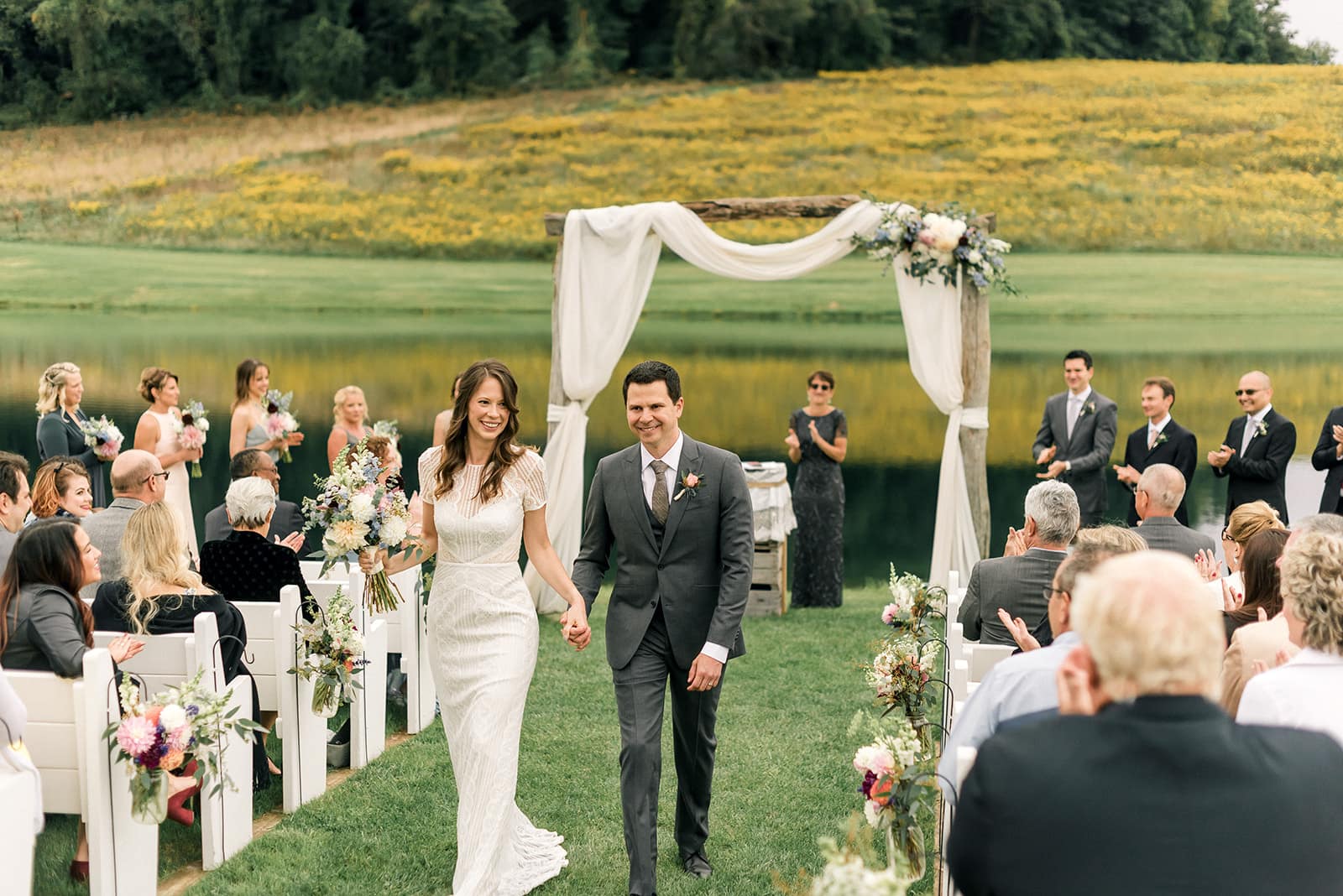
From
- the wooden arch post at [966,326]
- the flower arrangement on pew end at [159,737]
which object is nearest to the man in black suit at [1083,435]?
the wooden arch post at [966,326]

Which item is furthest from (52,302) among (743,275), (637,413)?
(637,413)

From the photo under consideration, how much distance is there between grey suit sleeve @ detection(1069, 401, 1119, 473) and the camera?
729 cm

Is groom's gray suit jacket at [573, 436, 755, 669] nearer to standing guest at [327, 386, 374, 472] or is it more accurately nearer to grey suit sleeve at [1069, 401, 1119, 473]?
standing guest at [327, 386, 374, 472]

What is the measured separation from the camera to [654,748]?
358cm

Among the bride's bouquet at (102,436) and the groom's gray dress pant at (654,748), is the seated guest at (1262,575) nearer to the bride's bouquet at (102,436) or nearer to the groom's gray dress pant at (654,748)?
the groom's gray dress pant at (654,748)

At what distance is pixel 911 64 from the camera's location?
12.1m

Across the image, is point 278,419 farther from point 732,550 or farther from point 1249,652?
point 1249,652

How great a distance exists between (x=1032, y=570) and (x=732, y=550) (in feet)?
3.04

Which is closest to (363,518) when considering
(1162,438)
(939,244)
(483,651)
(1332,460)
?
(483,651)

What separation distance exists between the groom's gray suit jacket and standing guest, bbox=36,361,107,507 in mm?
4016

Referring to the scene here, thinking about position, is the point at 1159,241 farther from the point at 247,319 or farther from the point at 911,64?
the point at 247,319

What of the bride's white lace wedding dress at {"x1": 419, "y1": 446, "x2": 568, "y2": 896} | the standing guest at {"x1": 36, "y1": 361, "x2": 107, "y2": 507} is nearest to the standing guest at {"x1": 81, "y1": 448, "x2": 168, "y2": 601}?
the bride's white lace wedding dress at {"x1": 419, "y1": 446, "x2": 568, "y2": 896}

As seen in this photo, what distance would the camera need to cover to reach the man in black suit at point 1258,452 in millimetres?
7109

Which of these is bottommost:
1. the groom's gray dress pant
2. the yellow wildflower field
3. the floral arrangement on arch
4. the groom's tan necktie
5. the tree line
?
the groom's gray dress pant
